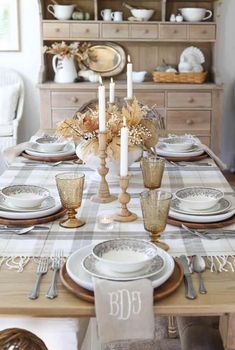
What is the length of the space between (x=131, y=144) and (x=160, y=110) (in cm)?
234

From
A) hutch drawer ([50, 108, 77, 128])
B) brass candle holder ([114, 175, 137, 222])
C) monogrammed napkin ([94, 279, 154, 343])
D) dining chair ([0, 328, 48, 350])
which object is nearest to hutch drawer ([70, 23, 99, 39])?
hutch drawer ([50, 108, 77, 128])

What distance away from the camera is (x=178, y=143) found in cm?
259

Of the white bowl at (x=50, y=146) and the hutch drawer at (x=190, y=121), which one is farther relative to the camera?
the hutch drawer at (x=190, y=121)

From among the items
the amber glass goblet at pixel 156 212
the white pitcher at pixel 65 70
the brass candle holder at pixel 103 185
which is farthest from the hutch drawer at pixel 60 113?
the amber glass goblet at pixel 156 212

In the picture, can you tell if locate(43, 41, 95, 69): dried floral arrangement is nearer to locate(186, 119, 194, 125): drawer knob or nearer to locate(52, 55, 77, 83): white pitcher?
locate(52, 55, 77, 83): white pitcher

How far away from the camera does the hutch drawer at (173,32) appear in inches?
167

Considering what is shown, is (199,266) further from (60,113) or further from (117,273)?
(60,113)

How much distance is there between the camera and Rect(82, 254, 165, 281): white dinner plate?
121 centimetres

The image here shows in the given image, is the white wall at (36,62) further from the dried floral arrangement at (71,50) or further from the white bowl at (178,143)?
the white bowl at (178,143)

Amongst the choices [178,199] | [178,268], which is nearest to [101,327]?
[178,268]

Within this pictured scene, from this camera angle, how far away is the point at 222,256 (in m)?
1.40

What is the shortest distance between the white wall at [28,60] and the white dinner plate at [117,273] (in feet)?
12.0

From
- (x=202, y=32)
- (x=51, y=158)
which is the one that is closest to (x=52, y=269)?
(x=51, y=158)

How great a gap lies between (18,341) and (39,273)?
0.31 meters
